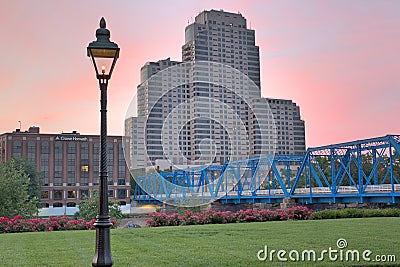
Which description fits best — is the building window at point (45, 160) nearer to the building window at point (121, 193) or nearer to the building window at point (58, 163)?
the building window at point (58, 163)

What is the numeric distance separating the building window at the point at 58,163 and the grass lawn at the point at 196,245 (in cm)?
7761

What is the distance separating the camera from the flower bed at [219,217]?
2267 centimetres

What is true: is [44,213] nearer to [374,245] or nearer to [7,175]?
[7,175]

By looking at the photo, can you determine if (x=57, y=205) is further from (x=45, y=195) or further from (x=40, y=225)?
(x=40, y=225)

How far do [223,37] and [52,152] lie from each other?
78.4m

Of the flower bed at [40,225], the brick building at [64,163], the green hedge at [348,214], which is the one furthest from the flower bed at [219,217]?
the brick building at [64,163]

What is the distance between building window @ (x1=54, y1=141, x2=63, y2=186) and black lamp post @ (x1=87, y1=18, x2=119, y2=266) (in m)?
87.0

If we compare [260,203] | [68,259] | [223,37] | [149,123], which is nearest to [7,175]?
[149,123]

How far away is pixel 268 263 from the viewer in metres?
10.4

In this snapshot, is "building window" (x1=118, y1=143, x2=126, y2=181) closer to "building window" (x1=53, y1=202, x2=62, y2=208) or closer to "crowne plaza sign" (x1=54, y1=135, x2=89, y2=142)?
"crowne plaza sign" (x1=54, y1=135, x2=89, y2=142)

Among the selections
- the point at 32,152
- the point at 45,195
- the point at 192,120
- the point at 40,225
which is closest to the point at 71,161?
the point at 32,152

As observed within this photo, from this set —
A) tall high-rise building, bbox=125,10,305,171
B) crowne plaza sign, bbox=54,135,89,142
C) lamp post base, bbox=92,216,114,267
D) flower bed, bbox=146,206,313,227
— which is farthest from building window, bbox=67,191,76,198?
lamp post base, bbox=92,216,114,267

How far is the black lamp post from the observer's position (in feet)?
25.6

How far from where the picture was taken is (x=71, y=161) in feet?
304
